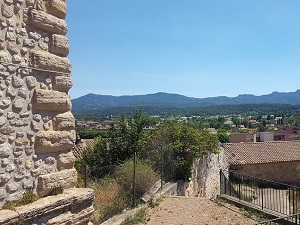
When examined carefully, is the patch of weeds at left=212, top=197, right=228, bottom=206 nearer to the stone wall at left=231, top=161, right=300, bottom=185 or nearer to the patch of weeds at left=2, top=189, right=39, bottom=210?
the patch of weeds at left=2, top=189, right=39, bottom=210

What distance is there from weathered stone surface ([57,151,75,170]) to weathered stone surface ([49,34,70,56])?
1.26 meters

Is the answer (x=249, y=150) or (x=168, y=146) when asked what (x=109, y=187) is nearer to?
(x=168, y=146)

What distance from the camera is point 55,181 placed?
3832 mm

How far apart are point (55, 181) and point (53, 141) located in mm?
473

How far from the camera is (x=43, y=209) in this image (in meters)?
3.48

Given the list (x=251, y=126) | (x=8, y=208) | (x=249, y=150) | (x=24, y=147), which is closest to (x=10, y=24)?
(x=24, y=147)

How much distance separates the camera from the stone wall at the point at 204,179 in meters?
12.9

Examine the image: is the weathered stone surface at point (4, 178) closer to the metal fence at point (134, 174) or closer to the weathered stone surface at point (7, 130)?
the weathered stone surface at point (7, 130)

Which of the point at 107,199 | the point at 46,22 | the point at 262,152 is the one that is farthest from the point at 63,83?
the point at 262,152

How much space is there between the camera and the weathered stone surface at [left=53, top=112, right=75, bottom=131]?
3.92 metres

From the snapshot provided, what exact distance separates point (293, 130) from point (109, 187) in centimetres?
6380

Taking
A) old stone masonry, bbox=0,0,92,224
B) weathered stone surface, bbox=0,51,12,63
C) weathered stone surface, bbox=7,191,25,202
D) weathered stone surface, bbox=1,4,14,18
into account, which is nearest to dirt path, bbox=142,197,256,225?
old stone masonry, bbox=0,0,92,224

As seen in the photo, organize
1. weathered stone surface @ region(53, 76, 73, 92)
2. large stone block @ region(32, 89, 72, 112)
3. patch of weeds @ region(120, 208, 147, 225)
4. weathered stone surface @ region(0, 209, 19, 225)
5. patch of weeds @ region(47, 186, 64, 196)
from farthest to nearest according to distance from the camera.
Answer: patch of weeds @ region(120, 208, 147, 225) → weathered stone surface @ region(53, 76, 73, 92) → patch of weeds @ region(47, 186, 64, 196) → large stone block @ region(32, 89, 72, 112) → weathered stone surface @ region(0, 209, 19, 225)

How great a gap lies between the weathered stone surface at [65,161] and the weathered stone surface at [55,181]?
0.06 metres
